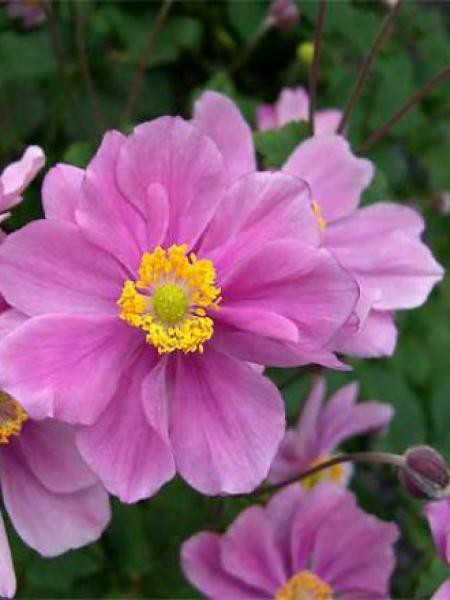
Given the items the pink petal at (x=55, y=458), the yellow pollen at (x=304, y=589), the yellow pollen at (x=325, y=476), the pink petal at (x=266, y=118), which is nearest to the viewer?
the pink petal at (x=55, y=458)

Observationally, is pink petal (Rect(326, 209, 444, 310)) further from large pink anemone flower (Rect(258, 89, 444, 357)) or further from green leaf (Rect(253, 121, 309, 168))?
green leaf (Rect(253, 121, 309, 168))

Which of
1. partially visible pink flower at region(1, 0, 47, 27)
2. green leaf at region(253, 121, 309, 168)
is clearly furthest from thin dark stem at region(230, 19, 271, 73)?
green leaf at region(253, 121, 309, 168)

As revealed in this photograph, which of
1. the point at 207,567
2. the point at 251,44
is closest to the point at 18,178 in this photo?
the point at 207,567

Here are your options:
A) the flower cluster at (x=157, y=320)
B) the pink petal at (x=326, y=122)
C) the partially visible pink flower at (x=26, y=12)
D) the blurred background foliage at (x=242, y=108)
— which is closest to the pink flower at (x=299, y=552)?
the blurred background foliage at (x=242, y=108)

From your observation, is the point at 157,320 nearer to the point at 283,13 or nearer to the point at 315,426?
the point at 315,426

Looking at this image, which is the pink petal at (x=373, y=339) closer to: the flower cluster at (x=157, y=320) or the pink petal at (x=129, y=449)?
the flower cluster at (x=157, y=320)
